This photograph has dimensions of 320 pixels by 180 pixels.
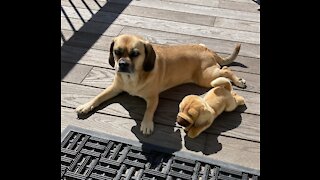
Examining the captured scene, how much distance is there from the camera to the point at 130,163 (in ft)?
6.42

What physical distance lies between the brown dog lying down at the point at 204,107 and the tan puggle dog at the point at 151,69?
0.26 m

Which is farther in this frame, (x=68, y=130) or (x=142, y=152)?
(x=68, y=130)

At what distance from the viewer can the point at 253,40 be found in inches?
133

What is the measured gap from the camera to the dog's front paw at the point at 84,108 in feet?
7.67

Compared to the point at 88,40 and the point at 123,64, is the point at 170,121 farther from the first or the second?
the point at 88,40

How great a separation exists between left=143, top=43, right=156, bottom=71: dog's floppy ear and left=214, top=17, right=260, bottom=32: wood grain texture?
156 centimetres

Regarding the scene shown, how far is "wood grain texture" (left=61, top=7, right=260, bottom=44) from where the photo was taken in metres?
3.42

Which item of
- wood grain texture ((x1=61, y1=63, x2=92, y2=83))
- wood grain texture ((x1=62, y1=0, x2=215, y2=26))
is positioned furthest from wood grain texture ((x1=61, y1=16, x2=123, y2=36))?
wood grain texture ((x1=61, y1=63, x2=92, y2=83))
